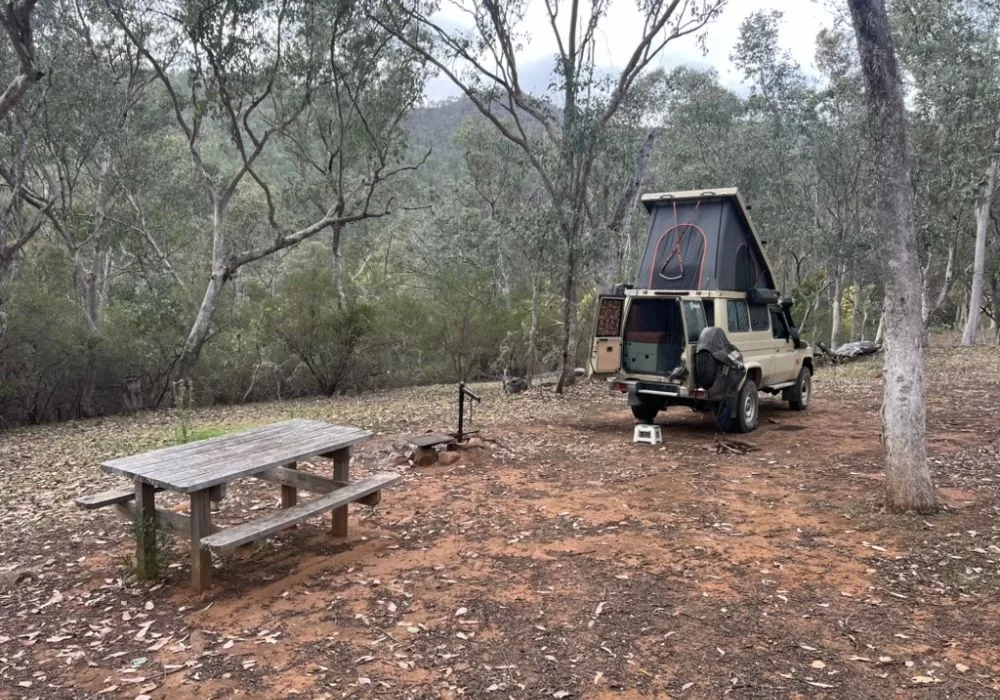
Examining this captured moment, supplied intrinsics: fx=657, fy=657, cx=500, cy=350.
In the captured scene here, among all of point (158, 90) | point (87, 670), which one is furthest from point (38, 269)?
point (87, 670)

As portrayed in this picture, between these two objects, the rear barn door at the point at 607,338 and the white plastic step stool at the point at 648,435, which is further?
the rear barn door at the point at 607,338

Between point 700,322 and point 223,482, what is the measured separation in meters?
6.30

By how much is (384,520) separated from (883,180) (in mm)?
4948

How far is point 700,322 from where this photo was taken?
8.49 meters

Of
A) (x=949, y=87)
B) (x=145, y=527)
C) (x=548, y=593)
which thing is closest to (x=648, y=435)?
(x=548, y=593)

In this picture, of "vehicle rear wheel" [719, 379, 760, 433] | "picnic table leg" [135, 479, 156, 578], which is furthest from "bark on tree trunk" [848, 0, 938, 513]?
"picnic table leg" [135, 479, 156, 578]

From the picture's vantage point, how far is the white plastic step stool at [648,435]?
28.2 feet

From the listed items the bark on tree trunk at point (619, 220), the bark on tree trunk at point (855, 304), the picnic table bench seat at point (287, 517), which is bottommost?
the picnic table bench seat at point (287, 517)

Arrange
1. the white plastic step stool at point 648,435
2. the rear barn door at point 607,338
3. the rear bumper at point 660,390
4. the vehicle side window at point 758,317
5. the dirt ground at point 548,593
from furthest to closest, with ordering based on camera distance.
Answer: the vehicle side window at point 758,317, the rear barn door at point 607,338, the white plastic step stool at point 648,435, the rear bumper at point 660,390, the dirt ground at point 548,593

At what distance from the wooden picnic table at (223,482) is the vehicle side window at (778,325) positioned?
7.01 meters

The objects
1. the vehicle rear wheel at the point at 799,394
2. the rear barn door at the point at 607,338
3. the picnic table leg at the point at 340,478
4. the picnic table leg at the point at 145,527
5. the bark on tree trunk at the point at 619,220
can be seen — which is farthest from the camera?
the bark on tree trunk at the point at 619,220

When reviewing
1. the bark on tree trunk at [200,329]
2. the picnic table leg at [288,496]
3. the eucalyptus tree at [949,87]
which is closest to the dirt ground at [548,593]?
the picnic table leg at [288,496]

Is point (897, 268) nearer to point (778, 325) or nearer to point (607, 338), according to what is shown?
point (607, 338)

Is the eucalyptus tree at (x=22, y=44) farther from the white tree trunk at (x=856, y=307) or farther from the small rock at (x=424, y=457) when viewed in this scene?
the white tree trunk at (x=856, y=307)
